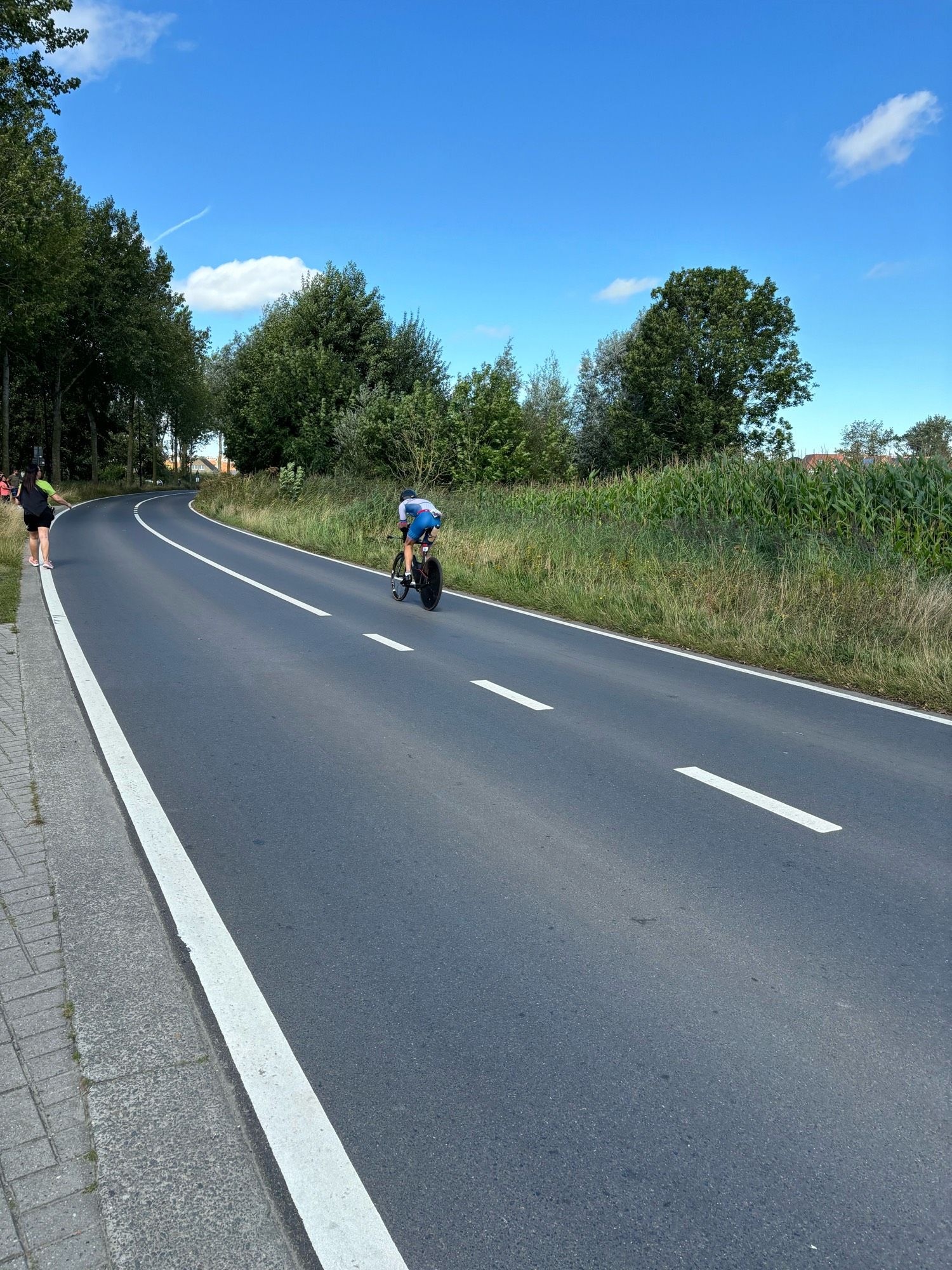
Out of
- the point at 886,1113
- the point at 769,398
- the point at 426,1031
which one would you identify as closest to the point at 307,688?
the point at 426,1031

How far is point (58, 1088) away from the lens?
2705 millimetres

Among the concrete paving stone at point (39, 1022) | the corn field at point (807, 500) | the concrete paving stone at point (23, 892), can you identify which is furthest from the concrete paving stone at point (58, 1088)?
the corn field at point (807, 500)

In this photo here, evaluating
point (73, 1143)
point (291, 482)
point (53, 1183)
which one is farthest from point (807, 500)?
point (291, 482)

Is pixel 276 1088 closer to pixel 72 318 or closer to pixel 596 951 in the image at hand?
pixel 596 951

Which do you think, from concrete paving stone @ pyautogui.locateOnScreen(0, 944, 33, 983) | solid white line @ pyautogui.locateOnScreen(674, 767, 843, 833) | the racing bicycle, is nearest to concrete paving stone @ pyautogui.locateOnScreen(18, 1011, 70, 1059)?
concrete paving stone @ pyautogui.locateOnScreen(0, 944, 33, 983)

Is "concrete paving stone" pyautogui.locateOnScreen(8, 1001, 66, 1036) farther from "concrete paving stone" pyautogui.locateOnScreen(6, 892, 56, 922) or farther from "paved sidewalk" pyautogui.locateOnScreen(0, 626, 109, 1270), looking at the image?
"concrete paving stone" pyautogui.locateOnScreen(6, 892, 56, 922)

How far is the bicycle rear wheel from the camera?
13180mm

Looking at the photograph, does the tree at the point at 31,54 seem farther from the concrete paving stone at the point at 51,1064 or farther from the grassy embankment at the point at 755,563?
the concrete paving stone at the point at 51,1064

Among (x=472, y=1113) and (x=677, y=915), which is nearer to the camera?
(x=472, y=1113)

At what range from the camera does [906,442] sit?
575 inches

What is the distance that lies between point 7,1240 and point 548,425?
4973cm

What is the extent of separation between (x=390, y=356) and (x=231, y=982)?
38.2m

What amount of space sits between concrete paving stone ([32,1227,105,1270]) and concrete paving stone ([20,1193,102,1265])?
0.01m

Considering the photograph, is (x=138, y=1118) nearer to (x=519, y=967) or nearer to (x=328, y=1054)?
(x=328, y=1054)
